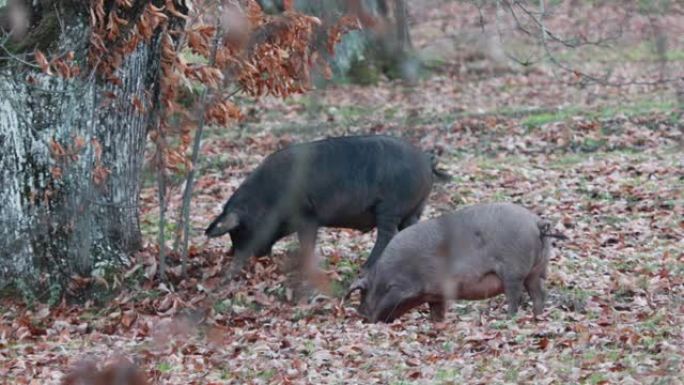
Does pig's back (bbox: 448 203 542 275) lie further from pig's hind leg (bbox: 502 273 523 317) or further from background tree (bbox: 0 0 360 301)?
background tree (bbox: 0 0 360 301)

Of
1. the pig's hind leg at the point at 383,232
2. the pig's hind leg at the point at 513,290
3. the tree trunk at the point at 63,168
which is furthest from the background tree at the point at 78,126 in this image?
the pig's hind leg at the point at 513,290

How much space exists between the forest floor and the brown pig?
182 mm

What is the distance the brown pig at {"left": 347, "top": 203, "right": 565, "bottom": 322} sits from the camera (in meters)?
9.09

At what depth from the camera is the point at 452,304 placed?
994cm

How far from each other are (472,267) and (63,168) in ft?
10.1

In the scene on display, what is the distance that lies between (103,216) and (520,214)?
3190mm

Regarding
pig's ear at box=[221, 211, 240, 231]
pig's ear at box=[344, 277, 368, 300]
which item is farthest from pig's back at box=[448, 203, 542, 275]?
pig's ear at box=[221, 211, 240, 231]

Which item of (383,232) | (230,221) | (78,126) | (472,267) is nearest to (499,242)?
(472,267)

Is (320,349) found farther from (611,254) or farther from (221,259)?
(611,254)

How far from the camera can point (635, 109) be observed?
59.0 feet

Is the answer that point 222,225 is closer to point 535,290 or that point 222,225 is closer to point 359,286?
point 359,286

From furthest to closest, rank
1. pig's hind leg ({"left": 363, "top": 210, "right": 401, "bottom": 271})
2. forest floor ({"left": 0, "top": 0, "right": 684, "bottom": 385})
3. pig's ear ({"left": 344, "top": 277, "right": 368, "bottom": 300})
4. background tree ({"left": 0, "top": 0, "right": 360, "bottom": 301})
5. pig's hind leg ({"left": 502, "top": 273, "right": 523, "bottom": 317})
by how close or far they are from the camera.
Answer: pig's hind leg ({"left": 363, "top": 210, "right": 401, "bottom": 271})
pig's ear ({"left": 344, "top": 277, "right": 368, "bottom": 300})
background tree ({"left": 0, "top": 0, "right": 360, "bottom": 301})
pig's hind leg ({"left": 502, "top": 273, "right": 523, "bottom": 317})
forest floor ({"left": 0, "top": 0, "right": 684, "bottom": 385})

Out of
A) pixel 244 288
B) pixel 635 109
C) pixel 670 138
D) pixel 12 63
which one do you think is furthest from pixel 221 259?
pixel 635 109

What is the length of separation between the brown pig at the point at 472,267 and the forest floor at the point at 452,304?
18 centimetres
